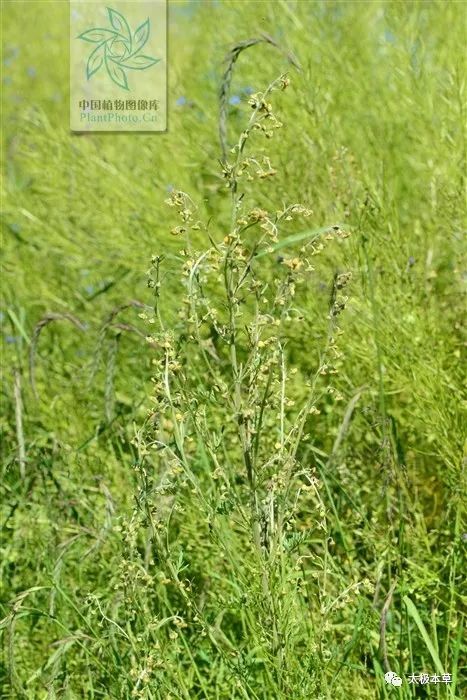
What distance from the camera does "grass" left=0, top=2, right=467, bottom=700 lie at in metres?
1.63

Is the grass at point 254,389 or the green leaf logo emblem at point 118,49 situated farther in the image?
the green leaf logo emblem at point 118,49

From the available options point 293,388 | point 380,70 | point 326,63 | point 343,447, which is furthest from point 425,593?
point 380,70

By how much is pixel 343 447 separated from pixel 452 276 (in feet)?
2.23

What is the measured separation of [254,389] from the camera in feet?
5.23

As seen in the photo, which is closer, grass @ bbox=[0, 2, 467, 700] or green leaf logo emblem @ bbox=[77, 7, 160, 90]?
grass @ bbox=[0, 2, 467, 700]

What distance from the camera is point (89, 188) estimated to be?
10.4 feet

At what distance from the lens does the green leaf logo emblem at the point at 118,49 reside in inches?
133

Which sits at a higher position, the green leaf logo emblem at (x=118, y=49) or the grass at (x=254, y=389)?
the green leaf logo emblem at (x=118, y=49)

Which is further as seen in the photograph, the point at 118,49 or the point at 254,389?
the point at 118,49

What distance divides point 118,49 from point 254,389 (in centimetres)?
212

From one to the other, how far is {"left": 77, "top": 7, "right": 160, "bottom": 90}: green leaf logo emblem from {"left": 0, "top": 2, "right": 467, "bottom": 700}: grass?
0.41ft

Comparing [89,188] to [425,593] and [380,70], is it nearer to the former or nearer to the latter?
[380,70]

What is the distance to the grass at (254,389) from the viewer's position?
1.63 metres

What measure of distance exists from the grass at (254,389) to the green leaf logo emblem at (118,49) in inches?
5.0
